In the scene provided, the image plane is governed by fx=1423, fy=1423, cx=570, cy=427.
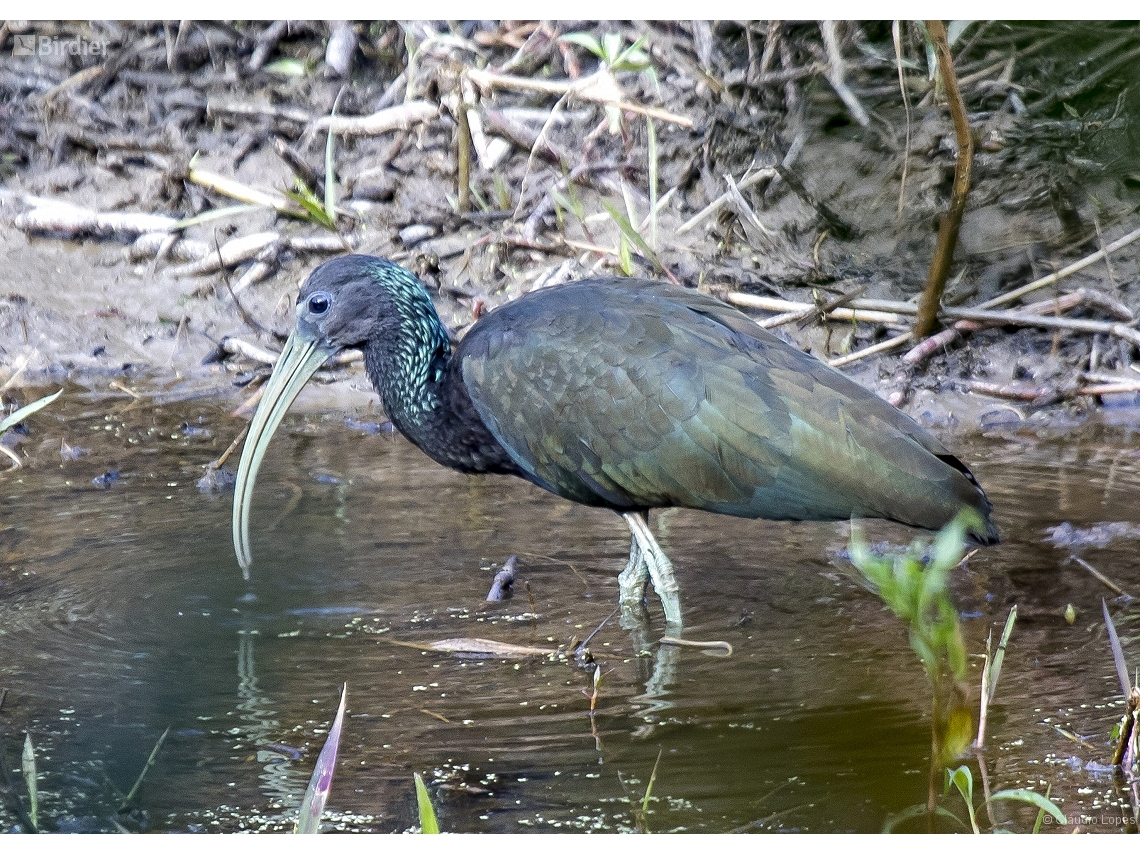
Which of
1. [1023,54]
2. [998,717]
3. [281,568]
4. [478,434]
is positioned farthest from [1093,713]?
[1023,54]

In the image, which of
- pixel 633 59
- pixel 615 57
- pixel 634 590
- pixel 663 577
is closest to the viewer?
pixel 663 577

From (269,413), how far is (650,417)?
4.15 feet

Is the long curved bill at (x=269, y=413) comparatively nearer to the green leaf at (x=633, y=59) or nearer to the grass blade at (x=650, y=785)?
the grass blade at (x=650, y=785)

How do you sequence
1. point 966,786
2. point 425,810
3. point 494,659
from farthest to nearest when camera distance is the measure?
1. point 494,659
2. point 966,786
3. point 425,810

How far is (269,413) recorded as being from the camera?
4.50 m

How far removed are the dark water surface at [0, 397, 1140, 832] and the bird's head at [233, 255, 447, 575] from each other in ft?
1.51

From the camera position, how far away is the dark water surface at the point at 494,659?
3117 millimetres

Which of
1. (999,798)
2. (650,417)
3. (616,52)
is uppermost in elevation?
(616,52)

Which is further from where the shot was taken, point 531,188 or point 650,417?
point 531,188

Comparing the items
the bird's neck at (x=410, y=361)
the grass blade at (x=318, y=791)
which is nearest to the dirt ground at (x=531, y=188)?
the bird's neck at (x=410, y=361)

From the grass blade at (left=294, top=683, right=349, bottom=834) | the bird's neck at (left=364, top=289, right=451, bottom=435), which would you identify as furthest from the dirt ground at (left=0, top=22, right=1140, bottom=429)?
the grass blade at (left=294, top=683, right=349, bottom=834)

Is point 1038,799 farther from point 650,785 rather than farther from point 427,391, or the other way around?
point 427,391

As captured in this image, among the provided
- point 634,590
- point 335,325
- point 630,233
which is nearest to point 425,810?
point 634,590

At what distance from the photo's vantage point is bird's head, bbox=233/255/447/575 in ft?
14.8
